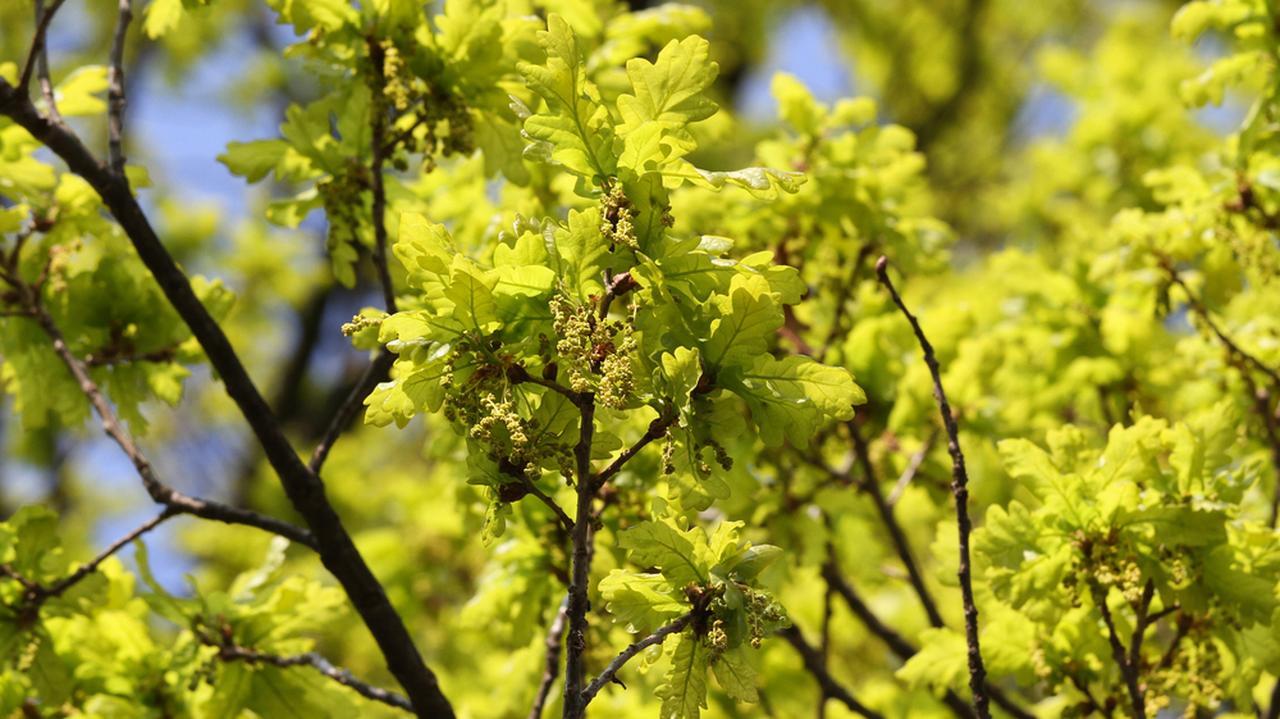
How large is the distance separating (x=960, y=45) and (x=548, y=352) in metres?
11.1

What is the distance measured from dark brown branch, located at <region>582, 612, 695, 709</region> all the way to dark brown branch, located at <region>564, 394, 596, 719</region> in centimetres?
2

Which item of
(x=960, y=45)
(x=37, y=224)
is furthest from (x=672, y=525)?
(x=960, y=45)

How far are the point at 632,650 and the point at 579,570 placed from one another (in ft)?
0.47

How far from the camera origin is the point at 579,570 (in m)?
1.77

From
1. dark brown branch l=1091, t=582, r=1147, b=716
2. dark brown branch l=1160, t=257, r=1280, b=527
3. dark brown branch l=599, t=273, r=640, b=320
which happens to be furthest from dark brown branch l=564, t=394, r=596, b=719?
dark brown branch l=1160, t=257, r=1280, b=527

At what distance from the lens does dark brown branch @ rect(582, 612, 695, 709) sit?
1763 millimetres

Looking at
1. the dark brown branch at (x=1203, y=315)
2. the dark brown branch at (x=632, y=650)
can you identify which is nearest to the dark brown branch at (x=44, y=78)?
the dark brown branch at (x=632, y=650)

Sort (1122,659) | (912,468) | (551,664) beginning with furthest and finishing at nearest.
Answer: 1. (912,468)
2. (551,664)
3. (1122,659)

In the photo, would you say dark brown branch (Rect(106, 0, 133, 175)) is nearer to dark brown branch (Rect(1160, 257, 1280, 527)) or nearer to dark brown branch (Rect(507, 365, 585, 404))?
dark brown branch (Rect(507, 365, 585, 404))

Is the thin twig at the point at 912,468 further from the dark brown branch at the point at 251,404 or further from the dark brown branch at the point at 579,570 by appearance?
the dark brown branch at the point at 579,570

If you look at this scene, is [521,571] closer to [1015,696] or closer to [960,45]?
[1015,696]

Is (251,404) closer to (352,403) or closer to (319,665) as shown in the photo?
(352,403)

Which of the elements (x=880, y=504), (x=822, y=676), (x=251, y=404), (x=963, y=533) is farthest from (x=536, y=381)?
(x=880, y=504)

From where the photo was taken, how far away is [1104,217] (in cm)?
646
